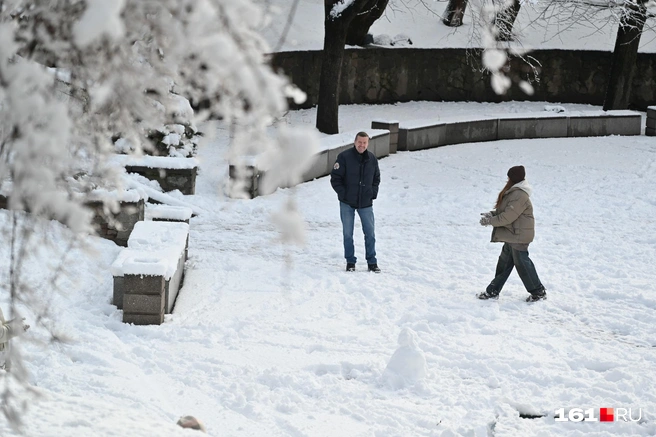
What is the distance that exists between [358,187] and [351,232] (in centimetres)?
53

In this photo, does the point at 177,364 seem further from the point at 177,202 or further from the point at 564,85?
the point at 564,85

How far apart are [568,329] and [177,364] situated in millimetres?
3859

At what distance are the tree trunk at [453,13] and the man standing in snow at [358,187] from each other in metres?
17.0

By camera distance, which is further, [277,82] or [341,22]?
[341,22]

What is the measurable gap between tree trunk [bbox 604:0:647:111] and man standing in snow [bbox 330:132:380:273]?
41.7 feet

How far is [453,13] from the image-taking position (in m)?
27.4

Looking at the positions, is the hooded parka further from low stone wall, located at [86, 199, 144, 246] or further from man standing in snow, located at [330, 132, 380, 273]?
low stone wall, located at [86, 199, 144, 246]

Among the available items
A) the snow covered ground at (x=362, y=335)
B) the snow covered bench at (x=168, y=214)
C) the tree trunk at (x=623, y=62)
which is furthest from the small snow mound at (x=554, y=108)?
the snow covered bench at (x=168, y=214)

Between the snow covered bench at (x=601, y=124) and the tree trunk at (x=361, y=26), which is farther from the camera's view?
the tree trunk at (x=361, y=26)

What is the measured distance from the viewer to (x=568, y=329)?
9086 millimetres

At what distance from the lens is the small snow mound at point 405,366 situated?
290 inches

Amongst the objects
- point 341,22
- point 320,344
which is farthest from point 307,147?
point 341,22

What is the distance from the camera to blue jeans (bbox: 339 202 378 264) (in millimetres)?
10859

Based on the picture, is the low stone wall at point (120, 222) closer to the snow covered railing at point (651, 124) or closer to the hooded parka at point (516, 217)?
the hooded parka at point (516, 217)
